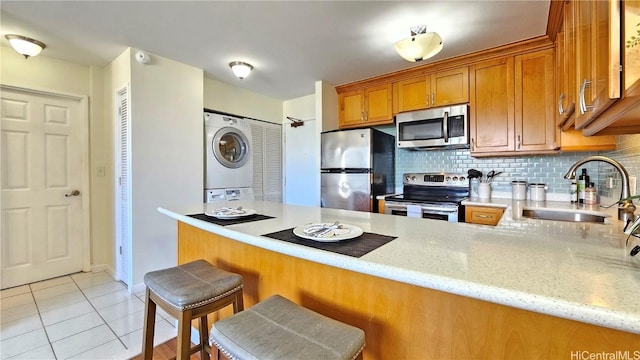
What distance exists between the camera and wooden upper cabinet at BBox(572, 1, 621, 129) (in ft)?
2.51

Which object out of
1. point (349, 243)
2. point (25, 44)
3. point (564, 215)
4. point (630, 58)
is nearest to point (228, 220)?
point (349, 243)

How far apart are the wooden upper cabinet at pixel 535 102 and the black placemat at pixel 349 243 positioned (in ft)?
7.63

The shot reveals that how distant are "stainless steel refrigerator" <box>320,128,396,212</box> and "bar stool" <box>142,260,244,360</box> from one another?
2.02 m

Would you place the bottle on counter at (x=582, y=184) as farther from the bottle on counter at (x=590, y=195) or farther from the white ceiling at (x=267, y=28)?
the white ceiling at (x=267, y=28)

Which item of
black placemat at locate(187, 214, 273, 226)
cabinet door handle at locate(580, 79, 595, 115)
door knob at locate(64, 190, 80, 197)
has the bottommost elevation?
black placemat at locate(187, 214, 273, 226)

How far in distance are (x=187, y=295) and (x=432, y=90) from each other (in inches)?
118

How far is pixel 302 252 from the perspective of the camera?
0.95 m

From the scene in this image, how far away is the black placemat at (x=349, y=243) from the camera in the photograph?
0.92 meters

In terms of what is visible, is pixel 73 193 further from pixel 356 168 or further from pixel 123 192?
pixel 356 168

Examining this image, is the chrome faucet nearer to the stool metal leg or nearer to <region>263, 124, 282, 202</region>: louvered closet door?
the stool metal leg

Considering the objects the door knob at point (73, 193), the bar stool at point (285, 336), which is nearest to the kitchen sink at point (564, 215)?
the bar stool at point (285, 336)

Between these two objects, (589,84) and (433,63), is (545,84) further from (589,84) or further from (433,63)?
(589,84)

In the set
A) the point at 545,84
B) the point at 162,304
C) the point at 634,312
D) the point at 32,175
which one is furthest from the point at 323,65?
the point at 32,175

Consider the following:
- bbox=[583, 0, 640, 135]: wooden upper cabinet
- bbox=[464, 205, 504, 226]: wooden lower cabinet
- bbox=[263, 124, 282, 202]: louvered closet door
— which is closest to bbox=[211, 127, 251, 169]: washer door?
bbox=[263, 124, 282, 202]: louvered closet door
